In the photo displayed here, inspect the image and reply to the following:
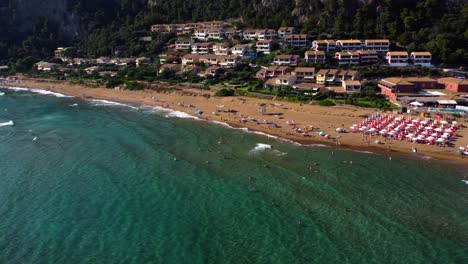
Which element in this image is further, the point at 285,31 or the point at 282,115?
the point at 285,31

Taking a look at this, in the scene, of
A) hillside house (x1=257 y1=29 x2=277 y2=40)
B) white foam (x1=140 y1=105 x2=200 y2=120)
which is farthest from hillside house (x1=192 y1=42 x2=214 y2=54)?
white foam (x1=140 y1=105 x2=200 y2=120)

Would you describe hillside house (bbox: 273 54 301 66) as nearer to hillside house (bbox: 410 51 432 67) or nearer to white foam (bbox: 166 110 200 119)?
hillside house (bbox: 410 51 432 67)

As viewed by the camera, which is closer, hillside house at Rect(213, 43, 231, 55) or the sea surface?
the sea surface

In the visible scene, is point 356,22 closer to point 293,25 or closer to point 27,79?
point 293,25

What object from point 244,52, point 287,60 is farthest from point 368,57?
point 244,52

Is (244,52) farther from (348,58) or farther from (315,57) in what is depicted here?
(348,58)
